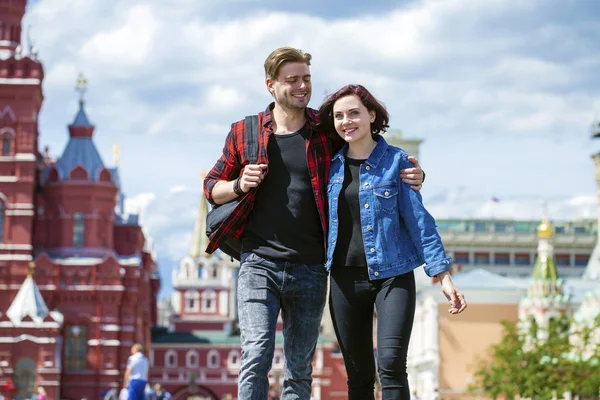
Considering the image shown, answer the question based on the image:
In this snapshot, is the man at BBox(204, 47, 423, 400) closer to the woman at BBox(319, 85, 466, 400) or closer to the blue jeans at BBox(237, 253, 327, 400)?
the blue jeans at BBox(237, 253, 327, 400)

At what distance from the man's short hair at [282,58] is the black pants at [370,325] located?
1.20m

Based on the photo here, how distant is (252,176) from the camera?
734 centimetres

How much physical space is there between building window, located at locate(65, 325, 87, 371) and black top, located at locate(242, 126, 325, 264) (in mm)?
55512

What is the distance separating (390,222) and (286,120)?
905mm

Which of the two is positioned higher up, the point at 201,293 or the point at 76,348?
the point at 201,293

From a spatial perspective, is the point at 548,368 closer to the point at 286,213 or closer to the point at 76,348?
the point at 76,348

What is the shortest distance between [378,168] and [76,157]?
57.7 metres

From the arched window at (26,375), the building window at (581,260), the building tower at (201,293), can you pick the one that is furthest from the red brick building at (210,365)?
the building window at (581,260)

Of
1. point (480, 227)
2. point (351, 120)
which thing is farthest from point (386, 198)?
point (480, 227)

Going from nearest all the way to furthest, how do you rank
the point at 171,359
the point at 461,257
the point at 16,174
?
the point at 16,174 → the point at 171,359 → the point at 461,257

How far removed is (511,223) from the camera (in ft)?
358

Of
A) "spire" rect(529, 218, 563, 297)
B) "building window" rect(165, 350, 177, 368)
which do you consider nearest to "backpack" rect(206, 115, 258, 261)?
"spire" rect(529, 218, 563, 297)

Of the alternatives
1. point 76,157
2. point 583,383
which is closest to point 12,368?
point 76,157

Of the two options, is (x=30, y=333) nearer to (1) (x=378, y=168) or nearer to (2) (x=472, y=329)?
(2) (x=472, y=329)
